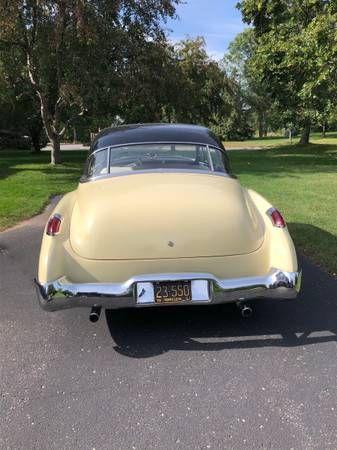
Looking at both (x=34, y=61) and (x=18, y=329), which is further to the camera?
(x=34, y=61)

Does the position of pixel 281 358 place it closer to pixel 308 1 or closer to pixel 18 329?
pixel 18 329

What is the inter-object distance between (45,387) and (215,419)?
1157mm

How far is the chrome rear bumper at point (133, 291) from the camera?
11.9 feet

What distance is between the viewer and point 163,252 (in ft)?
12.1

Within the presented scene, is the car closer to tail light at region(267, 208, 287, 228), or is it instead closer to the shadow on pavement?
tail light at region(267, 208, 287, 228)

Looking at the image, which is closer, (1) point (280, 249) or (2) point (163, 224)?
(2) point (163, 224)

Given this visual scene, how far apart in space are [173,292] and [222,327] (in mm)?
725

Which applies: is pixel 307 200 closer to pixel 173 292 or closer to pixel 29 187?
pixel 29 187

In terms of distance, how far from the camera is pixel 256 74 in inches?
995

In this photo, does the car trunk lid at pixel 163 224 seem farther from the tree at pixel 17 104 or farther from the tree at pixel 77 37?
the tree at pixel 17 104

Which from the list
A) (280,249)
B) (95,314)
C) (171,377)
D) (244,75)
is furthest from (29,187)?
(244,75)

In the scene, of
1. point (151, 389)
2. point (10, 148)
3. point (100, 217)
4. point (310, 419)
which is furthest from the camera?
point (10, 148)

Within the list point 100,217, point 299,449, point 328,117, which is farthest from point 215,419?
point 328,117

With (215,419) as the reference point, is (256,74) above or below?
above
